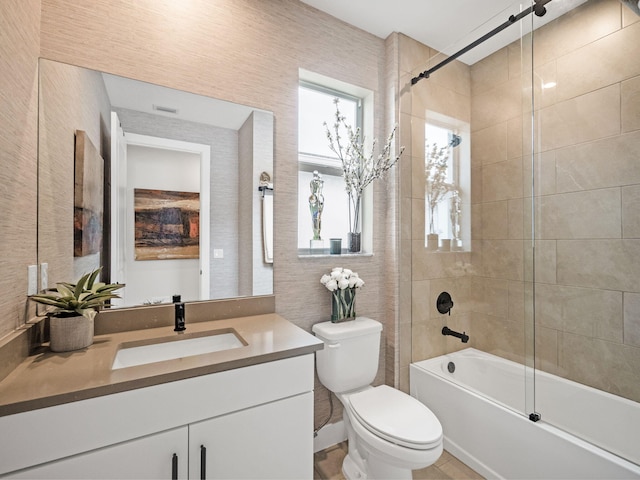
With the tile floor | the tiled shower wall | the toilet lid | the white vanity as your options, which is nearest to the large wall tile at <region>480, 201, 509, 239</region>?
the tiled shower wall

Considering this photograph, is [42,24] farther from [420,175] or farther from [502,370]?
[502,370]

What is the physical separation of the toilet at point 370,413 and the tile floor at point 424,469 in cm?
9

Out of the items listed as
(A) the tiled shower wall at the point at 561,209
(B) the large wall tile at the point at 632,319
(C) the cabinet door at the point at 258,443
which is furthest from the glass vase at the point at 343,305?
(B) the large wall tile at the point at 632,319

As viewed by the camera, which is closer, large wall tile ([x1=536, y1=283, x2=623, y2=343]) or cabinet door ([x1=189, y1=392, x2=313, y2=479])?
cabinet door ([x1=189, y1=392, x2=313, y2=479])

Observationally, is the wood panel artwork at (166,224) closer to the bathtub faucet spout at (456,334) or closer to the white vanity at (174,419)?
the white vanity at (174,419)

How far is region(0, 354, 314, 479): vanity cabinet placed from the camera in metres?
0.79

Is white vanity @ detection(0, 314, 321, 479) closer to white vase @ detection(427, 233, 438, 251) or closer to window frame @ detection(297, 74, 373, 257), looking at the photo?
window frame @ detection(297, 74, 373, 257)

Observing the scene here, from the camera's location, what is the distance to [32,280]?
1098 mm

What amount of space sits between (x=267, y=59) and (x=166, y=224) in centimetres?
104

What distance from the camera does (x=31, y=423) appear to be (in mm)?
774

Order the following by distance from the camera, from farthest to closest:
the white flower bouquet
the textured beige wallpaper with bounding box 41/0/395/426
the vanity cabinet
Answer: the white flower bouquet < the textured beige wallpaper with bounding box 41/0/395/426 < the vanity cabinet

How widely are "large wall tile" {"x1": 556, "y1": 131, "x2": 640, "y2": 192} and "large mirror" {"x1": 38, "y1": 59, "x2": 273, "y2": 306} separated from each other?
1741 mm

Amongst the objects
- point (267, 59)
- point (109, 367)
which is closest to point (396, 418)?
point (109, 367)

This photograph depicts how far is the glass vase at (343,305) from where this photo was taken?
182cm
